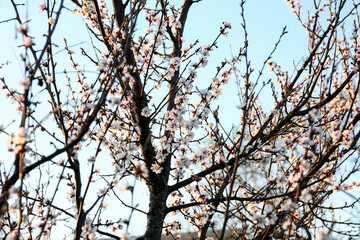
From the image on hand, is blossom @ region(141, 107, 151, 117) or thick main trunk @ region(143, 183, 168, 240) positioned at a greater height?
blossom @ region(141, 107, 151, 117)

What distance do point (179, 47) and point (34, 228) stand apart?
10.3 ft

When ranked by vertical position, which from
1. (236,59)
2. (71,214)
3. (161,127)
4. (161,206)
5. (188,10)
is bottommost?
(71,214)

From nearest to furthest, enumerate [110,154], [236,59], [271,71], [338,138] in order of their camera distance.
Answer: [338,138] < [110,154] < [236,59] < [271,71]

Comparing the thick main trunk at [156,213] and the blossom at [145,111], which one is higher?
the blossom at [145,111]

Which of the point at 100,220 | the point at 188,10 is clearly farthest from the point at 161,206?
the point at 188,10

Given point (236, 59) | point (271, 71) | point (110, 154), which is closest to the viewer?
point (110, 154)

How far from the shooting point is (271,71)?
572 cm

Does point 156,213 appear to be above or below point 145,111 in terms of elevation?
below

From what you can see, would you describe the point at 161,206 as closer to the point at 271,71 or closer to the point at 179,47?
the point at 179,47

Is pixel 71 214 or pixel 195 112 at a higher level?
pixel 195 112

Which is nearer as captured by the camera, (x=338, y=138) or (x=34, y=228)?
(x=338, y=138)

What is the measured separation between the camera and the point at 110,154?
14.7 ft

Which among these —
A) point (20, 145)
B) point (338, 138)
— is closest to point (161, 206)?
point (338, 138)

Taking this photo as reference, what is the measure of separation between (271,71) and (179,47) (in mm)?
1577
